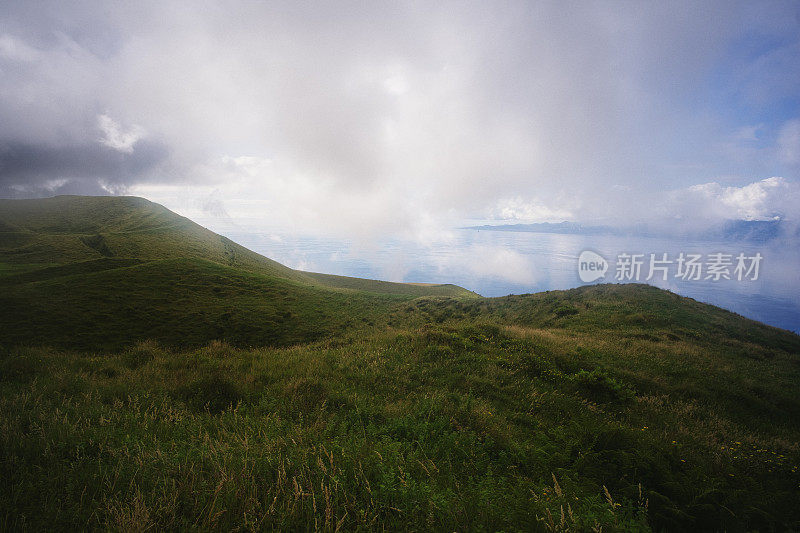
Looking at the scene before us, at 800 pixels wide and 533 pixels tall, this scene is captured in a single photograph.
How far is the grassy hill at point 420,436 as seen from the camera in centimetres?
283

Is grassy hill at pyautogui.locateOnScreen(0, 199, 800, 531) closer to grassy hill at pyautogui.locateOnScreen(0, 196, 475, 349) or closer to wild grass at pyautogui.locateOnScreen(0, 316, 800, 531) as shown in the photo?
wild grass at pyautogui.locateOnScreen(0, 316, 800, 531)

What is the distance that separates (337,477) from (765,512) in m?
5.47

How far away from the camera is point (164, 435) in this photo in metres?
4.46

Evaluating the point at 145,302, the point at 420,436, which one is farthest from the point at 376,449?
the point at 145,302

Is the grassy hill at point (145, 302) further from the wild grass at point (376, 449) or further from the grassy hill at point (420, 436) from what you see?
the wild grass at point (376, 449)

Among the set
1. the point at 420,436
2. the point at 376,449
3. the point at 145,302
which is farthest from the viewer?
the point at 145,302

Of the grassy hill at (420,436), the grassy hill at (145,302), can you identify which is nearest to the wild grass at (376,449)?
the grassy hill at (420,436)

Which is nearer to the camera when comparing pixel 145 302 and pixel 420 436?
pixel 420 436

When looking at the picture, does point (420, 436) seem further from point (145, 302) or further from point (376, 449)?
point (145, 302)

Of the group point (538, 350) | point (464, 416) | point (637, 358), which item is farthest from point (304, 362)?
point (637, 358)

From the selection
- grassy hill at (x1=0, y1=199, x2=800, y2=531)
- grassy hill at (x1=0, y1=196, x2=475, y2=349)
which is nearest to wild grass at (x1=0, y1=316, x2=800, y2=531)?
grassy hill at (x1=0, y1=199, x2=800, y2=531)

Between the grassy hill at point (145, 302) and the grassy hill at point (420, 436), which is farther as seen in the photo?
the grassy hill at point (145, 302)

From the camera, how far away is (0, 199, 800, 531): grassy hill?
283cm

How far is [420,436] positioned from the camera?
485 cm
